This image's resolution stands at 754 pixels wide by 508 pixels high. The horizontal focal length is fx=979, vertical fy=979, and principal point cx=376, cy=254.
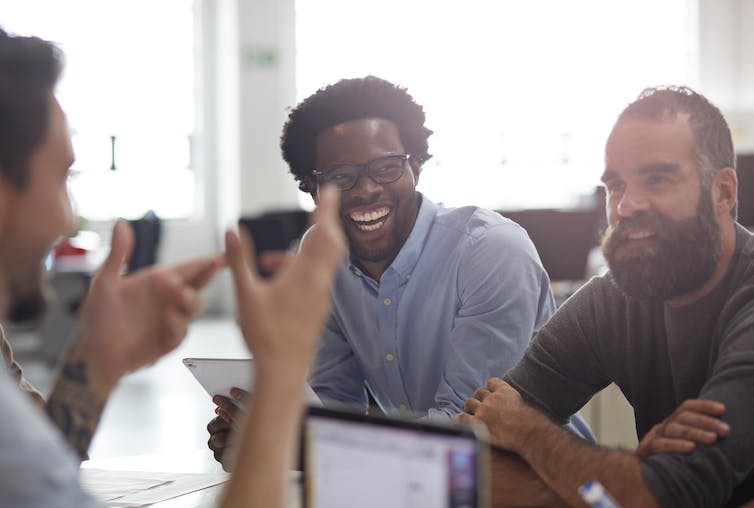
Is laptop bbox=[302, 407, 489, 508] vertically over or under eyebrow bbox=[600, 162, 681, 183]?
under

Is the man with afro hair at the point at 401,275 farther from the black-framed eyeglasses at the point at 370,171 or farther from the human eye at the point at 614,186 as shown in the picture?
the human eye at the point at 614,186

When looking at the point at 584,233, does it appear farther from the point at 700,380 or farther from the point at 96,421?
the point at 96,421

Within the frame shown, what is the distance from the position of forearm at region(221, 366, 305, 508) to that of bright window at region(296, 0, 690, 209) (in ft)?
26.7

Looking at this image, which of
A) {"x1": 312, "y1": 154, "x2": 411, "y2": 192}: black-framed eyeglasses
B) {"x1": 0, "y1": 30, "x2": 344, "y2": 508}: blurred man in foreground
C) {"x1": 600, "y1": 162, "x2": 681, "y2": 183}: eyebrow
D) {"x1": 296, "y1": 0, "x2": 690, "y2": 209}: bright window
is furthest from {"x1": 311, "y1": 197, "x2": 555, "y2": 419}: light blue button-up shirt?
{"x1": 296, "y1": 0, "x2": 690, "y2": 209}: bright window

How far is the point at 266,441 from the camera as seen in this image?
34.1 inches

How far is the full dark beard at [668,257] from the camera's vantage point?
1.65m

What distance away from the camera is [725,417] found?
4.61 feet

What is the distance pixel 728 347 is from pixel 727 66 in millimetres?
8180

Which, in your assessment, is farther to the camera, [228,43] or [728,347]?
[228,43]

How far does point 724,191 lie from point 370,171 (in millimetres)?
823

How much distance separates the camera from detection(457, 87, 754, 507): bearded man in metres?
1.51

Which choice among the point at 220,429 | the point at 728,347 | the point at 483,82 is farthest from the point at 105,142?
the point at 728,347

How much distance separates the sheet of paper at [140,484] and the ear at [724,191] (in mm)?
982

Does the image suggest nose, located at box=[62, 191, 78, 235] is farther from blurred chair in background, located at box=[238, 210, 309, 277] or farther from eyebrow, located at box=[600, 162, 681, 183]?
blurred chair in background, located at box=[238, 210, 309, 277]
